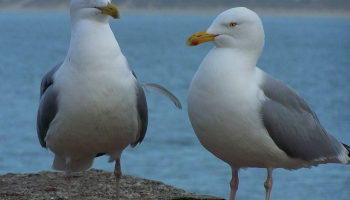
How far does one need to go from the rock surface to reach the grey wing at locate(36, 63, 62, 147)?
24.6 inches

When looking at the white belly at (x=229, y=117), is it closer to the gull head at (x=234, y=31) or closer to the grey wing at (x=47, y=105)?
the gull head at (x=234, y=31)

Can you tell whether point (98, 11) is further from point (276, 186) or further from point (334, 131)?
point (334, 131)

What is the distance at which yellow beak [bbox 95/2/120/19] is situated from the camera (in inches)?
228

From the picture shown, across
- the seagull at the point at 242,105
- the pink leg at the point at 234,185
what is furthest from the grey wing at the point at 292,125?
the pink leg at the point at 234,185

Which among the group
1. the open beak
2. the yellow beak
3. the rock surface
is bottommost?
the rock surface

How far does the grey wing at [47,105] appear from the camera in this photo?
601 centimetres

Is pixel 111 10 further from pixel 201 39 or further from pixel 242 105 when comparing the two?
pixel 242 105

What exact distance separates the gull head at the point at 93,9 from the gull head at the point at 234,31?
2.57ft

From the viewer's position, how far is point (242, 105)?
5.46m

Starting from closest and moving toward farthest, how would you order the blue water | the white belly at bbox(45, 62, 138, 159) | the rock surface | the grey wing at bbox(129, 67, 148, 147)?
the white belly at bbox(45, 62, 138, 159)
the grey wing at bbox(129, 67, 148, 147)
the rock surface
the blue water

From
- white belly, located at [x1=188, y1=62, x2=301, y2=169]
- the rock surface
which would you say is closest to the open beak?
white belly, located at [x1=188, y1=62, x2=301, y2=169]

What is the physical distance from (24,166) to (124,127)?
1290cm

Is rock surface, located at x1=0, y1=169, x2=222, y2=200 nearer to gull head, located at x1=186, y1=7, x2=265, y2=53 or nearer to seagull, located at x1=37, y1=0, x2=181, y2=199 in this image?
seagull, located at x1=37, y1=0, x2=181, y2=199

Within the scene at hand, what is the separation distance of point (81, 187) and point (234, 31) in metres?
2.48
